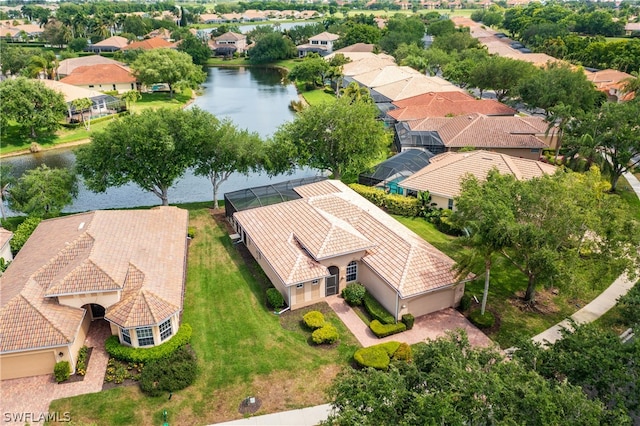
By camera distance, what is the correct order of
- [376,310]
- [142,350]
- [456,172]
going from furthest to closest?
[456,172], [376,310], [142,350]

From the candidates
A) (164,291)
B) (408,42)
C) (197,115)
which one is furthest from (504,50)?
(164,291)

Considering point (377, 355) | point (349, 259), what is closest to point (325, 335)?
point (377, 355)

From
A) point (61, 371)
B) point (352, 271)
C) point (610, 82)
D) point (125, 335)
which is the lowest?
point (610, 82)

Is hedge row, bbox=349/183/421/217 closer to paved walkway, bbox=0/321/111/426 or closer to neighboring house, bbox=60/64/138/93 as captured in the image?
paved walkway, bbox=0/321/111/426

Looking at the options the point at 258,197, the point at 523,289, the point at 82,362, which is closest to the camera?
the point at 82,362

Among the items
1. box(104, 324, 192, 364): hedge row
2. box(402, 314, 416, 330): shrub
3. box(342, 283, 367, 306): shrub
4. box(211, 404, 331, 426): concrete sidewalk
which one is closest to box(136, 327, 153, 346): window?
box(104, 324, 192, 364): hedge row

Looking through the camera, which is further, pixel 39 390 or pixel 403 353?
pixel 403 353

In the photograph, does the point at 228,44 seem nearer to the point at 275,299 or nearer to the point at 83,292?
the point at 275,299
